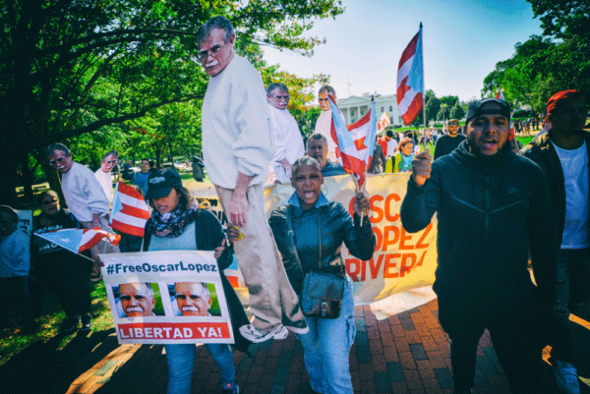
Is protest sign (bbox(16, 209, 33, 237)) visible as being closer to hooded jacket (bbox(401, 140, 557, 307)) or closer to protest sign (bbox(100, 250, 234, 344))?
protest sign (bbox(100, 250, 234, 344))

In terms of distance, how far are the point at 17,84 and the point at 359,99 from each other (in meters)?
85.2

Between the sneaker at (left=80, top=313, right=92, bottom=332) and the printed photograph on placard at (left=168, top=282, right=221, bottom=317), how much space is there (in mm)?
2832

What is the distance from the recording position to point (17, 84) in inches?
194

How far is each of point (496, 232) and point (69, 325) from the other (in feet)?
17.3

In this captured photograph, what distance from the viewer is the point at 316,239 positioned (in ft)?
7.69

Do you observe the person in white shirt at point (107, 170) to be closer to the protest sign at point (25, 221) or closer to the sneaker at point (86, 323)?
the protest sign at point (25, 221)

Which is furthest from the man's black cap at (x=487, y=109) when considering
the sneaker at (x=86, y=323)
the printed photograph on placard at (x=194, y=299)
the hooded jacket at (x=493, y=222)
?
the sneaker at (x=86, y=323)

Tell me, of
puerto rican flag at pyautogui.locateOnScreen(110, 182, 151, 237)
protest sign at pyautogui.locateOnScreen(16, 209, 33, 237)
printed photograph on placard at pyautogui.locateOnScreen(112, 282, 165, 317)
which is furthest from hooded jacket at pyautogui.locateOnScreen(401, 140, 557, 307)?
protest sign at pyautogui.locateOnScreen(16, 209, 33, 237)

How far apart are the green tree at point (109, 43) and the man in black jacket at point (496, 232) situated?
5205mm

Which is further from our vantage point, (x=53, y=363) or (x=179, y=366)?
(x=53, y=363)

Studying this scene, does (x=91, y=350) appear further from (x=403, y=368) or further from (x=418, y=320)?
(x=418, y=320)

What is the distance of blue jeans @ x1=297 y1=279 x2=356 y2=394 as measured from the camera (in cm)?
222

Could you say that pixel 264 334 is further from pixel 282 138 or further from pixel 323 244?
pixel 282 138

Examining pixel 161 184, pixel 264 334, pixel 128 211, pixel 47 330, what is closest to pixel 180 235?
pixel 161 184
